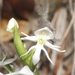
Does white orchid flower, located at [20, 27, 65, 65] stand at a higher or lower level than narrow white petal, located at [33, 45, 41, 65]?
higher

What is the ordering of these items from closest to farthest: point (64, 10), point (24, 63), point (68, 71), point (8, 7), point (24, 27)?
point (24, 63) → point (68, 71) → point (64, 10) → point (24, 27) → point (8, 7)

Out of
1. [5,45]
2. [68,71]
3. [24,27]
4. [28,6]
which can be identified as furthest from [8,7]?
[68,71]

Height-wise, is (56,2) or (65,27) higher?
(56,2)

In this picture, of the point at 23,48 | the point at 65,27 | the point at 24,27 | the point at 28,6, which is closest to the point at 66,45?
the point at 65,27

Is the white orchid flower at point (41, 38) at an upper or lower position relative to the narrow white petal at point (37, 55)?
upper

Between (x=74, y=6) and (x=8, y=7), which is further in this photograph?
(x=8, y=7)

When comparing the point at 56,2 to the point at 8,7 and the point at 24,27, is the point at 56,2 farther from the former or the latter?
the point at 8,7

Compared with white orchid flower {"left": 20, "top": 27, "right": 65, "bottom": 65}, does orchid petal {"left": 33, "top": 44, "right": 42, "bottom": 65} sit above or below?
below

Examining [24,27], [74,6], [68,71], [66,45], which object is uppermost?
[74,6]

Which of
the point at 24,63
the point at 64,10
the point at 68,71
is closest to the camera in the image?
the point at 24,63

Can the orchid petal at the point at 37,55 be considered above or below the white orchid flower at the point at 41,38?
below
